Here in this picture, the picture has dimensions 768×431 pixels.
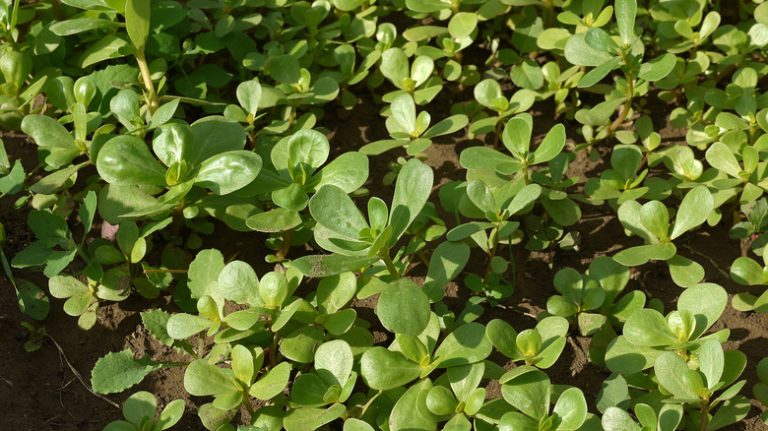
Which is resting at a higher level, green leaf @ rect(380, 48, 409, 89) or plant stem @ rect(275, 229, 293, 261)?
green leaf @ rect(380, 48, 409, 89)

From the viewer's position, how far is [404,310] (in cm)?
176

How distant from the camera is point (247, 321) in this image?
1861mm

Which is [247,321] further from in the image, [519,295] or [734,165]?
[734,165]

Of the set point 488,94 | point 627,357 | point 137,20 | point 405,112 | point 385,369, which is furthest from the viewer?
point 488,94

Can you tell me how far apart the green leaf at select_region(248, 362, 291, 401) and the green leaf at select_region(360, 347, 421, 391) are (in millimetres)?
171

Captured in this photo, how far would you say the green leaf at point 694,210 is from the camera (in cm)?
206

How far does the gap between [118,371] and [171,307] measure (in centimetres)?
32

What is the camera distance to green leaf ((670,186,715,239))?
2.06m

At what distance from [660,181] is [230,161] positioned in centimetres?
123

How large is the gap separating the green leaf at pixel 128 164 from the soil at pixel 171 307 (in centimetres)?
38

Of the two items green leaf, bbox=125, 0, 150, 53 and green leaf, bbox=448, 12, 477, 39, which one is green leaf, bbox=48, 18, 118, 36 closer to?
green leaf, bbox=125, 0, 150, 53

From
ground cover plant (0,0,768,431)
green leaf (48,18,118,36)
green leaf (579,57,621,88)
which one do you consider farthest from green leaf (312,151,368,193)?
green leaf (48,18,118,36)

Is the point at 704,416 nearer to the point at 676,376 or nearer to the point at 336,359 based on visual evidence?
Answer: the point at 676,376

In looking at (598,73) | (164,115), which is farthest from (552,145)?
(164,115)
